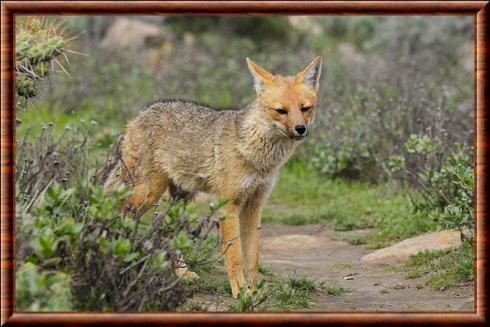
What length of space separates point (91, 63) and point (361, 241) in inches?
382

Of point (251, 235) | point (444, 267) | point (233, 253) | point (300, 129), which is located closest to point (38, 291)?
point (233, 253)

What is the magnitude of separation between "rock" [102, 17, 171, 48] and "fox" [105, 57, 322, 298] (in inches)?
512

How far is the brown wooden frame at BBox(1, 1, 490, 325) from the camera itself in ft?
16.6

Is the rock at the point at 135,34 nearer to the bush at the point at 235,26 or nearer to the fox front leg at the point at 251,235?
the bush at the point at 235,26

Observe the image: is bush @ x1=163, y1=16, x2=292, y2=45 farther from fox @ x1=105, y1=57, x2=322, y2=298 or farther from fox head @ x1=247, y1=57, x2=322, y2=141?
fox head @ x1=247, y1=57, x2=322, y2=141

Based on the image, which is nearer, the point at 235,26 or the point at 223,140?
the point at 223,140

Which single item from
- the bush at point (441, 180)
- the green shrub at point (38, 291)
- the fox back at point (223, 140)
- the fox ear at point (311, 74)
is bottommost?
the bush at point (441, 180)

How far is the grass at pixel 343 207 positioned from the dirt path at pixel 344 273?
21cm

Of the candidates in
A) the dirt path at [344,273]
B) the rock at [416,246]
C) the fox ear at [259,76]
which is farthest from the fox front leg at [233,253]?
the rock at [416,246]

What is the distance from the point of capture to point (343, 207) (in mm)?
11008

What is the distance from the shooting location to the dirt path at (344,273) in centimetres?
692

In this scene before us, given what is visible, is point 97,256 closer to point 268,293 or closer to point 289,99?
point 268,293

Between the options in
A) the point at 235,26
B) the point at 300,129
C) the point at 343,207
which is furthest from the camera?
the point at 235,26

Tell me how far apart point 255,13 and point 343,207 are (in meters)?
5.89
